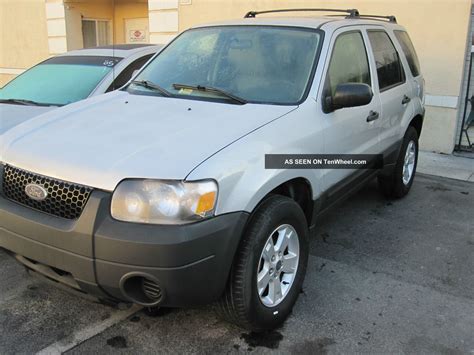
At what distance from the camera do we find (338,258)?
4047 mm

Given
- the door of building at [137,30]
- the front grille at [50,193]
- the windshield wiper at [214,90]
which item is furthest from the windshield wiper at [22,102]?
the door of building at [137,30]

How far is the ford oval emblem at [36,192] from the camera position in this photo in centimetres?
262

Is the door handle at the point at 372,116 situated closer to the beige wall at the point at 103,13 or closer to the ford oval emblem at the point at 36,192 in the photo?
the ford oval emblem at the point at 36,192

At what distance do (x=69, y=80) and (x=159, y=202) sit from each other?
3.56 metres

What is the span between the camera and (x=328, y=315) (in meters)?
3.21

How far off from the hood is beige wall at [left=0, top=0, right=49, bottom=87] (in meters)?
8.67

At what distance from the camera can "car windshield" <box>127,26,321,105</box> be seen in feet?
11.1

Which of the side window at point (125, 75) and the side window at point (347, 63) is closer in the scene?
the side window at point (347, 63)

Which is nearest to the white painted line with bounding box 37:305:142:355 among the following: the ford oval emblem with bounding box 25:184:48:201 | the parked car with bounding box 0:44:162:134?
the ford oval emblem with bounding box 25:184:48:201

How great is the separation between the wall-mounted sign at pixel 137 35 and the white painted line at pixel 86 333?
34.3 feet

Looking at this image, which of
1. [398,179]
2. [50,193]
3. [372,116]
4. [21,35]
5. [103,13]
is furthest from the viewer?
[21,35]

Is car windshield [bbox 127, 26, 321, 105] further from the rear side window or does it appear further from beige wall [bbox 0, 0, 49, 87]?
beige wall [bbox 0, 0, 49, 87]

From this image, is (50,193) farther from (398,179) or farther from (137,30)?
(137,30)

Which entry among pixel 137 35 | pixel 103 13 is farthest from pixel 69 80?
pixel 103 13
